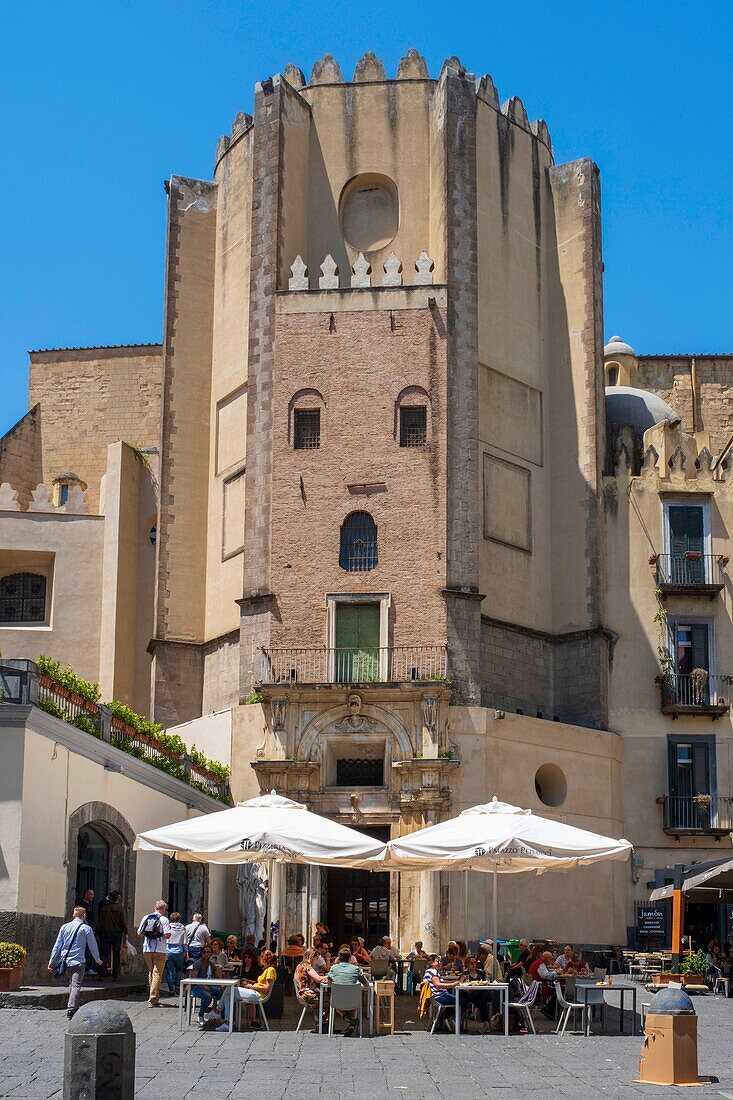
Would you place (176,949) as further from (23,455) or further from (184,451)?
(23,455)

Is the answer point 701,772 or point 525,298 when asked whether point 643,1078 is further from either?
point 525,298

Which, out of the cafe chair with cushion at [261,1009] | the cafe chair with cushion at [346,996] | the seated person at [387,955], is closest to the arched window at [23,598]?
the seated person at [387,955]

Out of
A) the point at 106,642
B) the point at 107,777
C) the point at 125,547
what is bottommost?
the point at 107,777

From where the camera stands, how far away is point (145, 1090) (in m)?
14.7

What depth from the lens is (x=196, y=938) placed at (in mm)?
23797

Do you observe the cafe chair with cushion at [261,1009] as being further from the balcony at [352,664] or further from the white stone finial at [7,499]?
the white stone finial at [7,499]

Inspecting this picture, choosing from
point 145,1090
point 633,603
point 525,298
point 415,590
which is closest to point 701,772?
point 633,603

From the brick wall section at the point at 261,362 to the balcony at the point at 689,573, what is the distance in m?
10.3

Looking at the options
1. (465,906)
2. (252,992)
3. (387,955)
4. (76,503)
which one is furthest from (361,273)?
(252,992)

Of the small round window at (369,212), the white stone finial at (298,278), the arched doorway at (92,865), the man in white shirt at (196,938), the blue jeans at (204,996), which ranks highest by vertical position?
the small round window at (369,212)

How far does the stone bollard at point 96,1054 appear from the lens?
38.9 feet

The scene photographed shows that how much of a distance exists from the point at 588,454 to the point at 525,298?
4691mm

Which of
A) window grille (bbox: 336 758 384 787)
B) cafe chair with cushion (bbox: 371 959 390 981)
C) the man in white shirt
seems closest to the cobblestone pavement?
the man in white shirt

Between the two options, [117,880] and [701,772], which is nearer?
[117,880]
